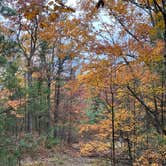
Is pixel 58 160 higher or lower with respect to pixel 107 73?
lower

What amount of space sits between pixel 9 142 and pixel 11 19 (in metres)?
9.04

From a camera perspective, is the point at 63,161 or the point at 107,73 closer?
the point at 107,73

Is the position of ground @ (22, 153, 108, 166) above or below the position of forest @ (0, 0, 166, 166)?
below

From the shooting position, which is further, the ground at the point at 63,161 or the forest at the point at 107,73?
the ground at the point at 63,161

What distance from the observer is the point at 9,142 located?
12.1 m

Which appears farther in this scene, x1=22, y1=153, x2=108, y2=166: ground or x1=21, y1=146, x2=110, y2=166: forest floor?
x1=21, y1=146, x2=110, y2=166: forest floor

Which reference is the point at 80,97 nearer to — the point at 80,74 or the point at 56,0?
the point at 80,74

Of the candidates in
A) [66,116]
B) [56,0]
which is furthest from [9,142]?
[66,116]

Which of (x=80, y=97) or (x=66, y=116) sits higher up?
(x=80, y=97)

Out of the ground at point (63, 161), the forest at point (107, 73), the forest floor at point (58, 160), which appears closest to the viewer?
the forest at point (107, 73)

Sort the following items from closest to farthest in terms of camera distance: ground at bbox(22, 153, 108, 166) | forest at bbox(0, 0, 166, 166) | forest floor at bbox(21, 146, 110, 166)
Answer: forest at bbox(0, 0, 166, 166) < ground at bbox(22, 153, 108, 166) < forest floor at bbox(21, 146, 110, 166)

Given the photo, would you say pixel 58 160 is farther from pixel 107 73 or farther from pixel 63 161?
pixel 107 73

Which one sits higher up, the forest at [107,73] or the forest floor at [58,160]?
the forest at [107,73]

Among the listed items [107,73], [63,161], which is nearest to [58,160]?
[63,161]
